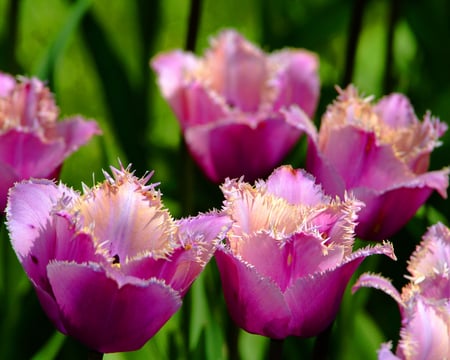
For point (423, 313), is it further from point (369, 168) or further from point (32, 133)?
point (32, 133)

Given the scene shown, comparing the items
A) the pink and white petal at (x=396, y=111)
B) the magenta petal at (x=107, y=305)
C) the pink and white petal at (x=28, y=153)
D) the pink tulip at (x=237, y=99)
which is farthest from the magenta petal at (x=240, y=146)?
the magenta petal at (x=107, y=305)

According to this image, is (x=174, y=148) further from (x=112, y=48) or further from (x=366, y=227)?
(x=366, y=227)

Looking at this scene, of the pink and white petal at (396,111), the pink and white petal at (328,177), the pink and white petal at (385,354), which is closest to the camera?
the pink and white petal at (385,354)

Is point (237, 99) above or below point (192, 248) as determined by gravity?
below

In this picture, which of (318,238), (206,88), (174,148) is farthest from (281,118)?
(174,148)

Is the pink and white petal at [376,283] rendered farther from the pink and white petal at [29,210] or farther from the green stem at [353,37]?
the green stem at [353,37]

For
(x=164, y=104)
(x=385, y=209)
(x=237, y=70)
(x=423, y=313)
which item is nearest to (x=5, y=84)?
(x=237, y=70)
